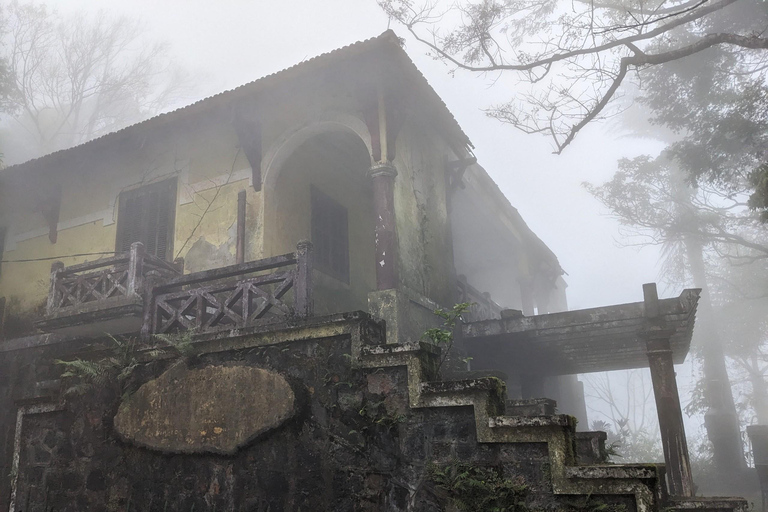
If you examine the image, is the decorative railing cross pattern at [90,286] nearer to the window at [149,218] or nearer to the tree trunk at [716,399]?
the window at [149,218]

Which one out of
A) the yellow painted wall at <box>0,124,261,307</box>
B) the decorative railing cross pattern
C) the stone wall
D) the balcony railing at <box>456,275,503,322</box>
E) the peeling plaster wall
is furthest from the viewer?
the balcony railing at <box>456,275,503,322</box>

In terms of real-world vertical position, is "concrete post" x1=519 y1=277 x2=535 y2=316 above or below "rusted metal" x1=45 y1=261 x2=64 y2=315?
above

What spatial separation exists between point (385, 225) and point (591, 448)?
14.4ft

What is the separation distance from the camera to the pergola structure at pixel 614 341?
955 centimetres

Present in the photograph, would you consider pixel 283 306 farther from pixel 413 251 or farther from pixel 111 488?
pixel 413 251

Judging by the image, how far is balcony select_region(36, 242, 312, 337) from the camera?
7.12 meters

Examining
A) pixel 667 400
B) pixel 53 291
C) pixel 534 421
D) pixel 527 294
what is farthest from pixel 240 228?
pixel 527 294

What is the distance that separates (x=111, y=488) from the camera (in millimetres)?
6980

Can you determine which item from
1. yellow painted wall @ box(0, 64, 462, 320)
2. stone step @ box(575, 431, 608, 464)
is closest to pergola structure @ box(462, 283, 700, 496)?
yellow painted wall @ box(0, 64, 462, 320)

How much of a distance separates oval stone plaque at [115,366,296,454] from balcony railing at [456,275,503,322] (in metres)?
5.83

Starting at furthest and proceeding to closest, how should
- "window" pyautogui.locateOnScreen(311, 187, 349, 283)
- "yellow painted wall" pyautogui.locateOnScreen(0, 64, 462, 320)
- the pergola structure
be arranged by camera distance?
"window" pyautogui.locateOnScreen(311, 187, 349, 283) < "yellow painted wall" pyautogui.locateOnScreen(0, 64, 462, 320) < the pergola structure

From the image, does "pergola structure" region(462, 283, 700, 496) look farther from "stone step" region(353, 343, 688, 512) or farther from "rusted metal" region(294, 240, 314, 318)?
"rusted metal" region(294, 240, 314, 318)

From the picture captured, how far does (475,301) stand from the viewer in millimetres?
14398

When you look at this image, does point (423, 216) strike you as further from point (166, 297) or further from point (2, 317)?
point (2, 317)
